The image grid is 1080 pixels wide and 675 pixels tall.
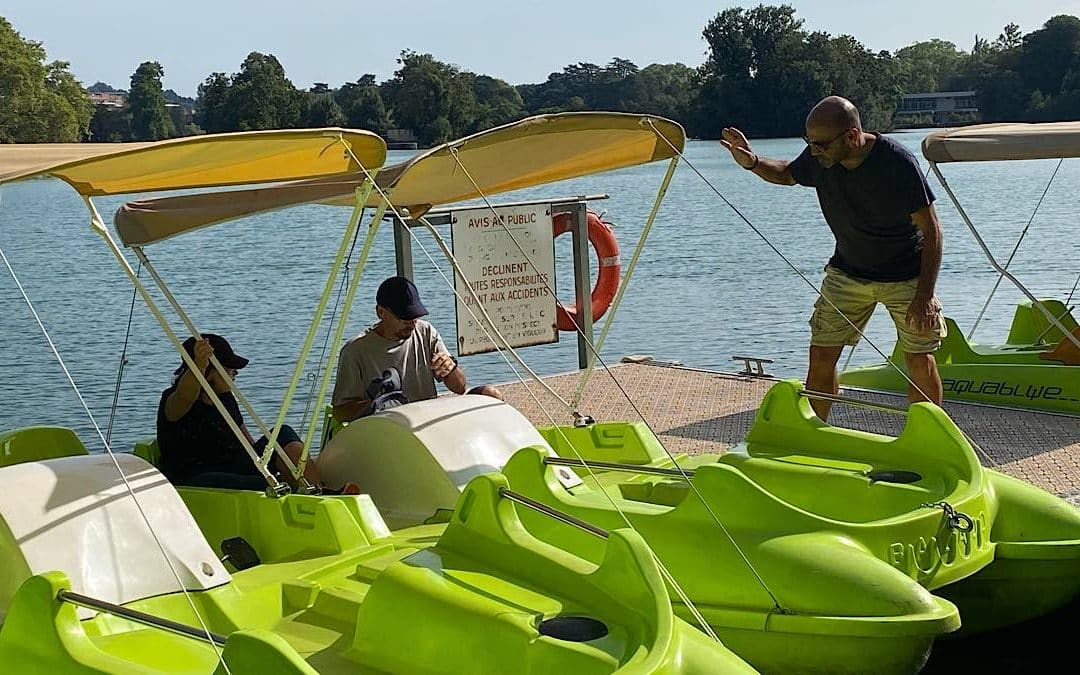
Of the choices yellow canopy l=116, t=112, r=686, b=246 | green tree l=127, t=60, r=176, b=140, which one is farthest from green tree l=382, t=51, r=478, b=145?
yellow canopy l=116, t=112, r=686, b=246

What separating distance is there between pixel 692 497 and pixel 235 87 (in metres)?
60.9

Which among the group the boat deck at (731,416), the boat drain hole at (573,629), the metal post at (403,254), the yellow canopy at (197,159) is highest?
the yellow canopy at (197,159)

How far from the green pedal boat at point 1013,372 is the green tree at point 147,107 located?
250 feet

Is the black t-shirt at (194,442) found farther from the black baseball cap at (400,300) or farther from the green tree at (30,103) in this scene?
the green tree at (30,103)

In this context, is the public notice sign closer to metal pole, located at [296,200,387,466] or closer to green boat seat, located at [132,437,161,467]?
green boat seat, located at [132,437,161,467]

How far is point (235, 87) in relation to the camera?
63938 millimetres

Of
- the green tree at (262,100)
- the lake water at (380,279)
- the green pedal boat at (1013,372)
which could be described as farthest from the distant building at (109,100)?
the green pedal boat at (1013,372)

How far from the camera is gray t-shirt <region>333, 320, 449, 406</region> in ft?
26.0

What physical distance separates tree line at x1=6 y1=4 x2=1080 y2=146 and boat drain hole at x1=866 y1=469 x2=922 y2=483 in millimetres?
42858

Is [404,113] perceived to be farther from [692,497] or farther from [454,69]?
[692,497]

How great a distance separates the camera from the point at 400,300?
7.82m

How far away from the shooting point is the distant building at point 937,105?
89.4 m

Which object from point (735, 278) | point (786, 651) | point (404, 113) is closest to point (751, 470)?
point (786, 651)

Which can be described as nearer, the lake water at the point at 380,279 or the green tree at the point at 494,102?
the lake water at the point at 380,279
